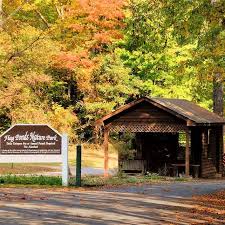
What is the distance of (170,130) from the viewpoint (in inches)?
1228

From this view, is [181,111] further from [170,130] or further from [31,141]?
[31,141]

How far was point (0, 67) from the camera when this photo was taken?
34219mm

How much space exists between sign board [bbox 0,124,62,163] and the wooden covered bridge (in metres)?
9.72

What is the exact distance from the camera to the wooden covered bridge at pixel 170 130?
31.0 meters

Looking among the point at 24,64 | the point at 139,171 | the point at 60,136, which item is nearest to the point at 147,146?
the point at 139,171

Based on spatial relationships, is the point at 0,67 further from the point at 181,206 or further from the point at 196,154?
the point at 181,206

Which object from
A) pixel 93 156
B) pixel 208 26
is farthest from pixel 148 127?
pixel 93 156

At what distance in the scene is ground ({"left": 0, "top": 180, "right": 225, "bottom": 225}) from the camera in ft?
40.8

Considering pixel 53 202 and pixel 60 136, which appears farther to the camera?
pixel 60 136

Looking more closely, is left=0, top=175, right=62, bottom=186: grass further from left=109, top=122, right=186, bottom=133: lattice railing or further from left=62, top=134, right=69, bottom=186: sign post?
left=109, top=122, right=186, bottom=133: lattice railing

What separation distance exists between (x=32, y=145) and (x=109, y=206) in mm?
7549

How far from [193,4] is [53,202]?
9287 mm

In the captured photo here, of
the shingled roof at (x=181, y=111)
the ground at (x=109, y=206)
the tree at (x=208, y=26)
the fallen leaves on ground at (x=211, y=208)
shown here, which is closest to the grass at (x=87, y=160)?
the shingled roof at (x=181, y=111)

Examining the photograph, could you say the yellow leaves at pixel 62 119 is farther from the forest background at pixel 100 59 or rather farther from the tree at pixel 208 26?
the tree at pixel 208 26
